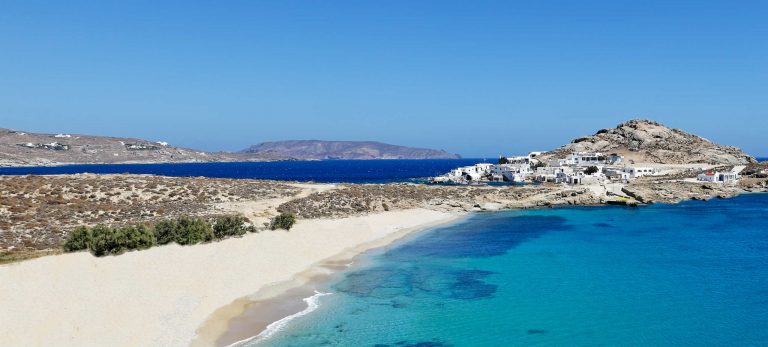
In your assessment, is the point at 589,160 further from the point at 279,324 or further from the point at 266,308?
the point at 279,324

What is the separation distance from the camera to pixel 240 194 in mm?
61000

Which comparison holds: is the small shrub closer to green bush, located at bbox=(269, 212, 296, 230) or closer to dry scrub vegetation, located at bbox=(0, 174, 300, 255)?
dry scrub vegetation, located at bbox=(0, 174, 300, 255)

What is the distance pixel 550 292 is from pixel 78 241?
27.3 metres

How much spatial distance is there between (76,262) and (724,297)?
34.6 meters

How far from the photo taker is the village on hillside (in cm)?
Result: 10094

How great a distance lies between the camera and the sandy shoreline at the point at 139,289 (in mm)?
19188

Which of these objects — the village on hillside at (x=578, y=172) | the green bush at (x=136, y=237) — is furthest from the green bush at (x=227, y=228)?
the village on hillside at (x=578, y=172)

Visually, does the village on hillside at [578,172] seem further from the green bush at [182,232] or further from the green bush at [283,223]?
the green bush at [182,232]

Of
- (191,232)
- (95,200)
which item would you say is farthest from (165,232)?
(95,200)

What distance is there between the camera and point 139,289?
2411cm

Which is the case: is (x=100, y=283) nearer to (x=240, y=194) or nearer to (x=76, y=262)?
(x=76, y=262)

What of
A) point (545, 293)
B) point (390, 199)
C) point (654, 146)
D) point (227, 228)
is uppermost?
point (654, 146)

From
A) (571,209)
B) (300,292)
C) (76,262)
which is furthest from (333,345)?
(571,209)

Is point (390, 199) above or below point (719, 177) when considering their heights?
below
